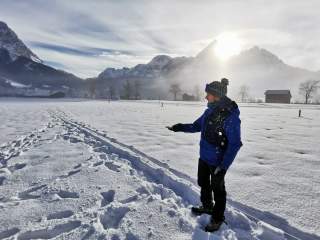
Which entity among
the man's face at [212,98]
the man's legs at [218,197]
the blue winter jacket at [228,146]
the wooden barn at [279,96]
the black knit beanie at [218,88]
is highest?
the wooden barn at [279,96]

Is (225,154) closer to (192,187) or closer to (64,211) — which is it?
(192,187)

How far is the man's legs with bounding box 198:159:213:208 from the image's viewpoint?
13.1 ft

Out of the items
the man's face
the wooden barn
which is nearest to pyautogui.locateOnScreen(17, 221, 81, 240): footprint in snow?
the man's face

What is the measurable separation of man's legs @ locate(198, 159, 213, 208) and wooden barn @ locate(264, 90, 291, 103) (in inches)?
4016

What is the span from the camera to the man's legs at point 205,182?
3990 millimetres

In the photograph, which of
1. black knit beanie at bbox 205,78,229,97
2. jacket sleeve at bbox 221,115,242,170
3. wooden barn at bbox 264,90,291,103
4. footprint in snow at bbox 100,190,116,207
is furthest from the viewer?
wooden barn at bbox 264,90,291,103

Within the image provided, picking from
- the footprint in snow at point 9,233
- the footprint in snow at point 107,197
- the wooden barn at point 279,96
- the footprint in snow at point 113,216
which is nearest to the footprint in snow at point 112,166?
the footprint in snow at point 107,197

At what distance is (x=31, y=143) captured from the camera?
31.8 ft

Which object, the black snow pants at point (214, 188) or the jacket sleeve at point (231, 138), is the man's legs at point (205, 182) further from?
the jacket sleeve at point (231, 138)

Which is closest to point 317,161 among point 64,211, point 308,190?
point 308,190

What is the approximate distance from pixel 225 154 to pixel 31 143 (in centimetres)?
822

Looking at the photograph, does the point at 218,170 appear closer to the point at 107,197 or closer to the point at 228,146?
the point at 228,146

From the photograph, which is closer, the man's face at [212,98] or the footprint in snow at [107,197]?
the man's face at [212,98]

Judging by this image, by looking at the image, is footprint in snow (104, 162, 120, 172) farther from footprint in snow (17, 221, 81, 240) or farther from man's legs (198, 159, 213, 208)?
man's legs (198, 159, 213, 208)
